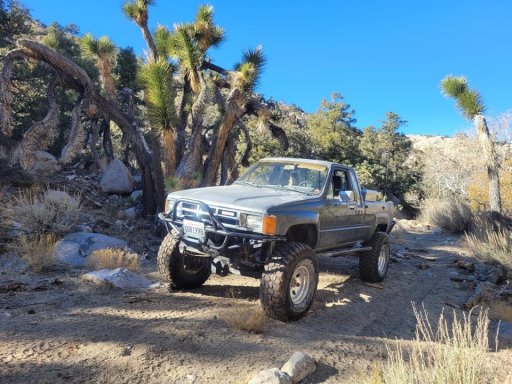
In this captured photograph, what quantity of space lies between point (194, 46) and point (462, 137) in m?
23.7

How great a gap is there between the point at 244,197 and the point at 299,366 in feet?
7.67

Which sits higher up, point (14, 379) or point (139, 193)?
point (139, 193)

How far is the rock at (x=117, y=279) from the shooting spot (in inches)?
254

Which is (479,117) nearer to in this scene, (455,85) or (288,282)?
(455,85)

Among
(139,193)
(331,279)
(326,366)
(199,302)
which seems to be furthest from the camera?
(139,193)

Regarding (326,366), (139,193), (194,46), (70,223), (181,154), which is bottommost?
(326,366)

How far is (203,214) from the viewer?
543 centimetres

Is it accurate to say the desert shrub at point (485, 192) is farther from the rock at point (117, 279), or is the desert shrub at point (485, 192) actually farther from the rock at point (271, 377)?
the rock at point (271, 377)

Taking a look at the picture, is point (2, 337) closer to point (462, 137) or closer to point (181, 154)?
point (181, 154)

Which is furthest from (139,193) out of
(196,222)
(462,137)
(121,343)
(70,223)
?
(462,137)

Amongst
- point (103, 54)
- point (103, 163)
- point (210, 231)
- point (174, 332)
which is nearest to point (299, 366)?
point (174, 332)

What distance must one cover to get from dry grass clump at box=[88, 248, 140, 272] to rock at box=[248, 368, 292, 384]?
14.5 feet

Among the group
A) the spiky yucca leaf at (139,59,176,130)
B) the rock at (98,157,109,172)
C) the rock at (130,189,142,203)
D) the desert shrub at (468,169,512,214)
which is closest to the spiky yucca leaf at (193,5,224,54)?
the spiky yucca leaf at (139,59,176,130)

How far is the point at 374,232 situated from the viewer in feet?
26.9
